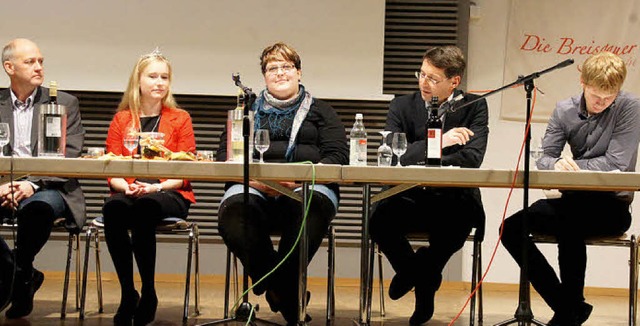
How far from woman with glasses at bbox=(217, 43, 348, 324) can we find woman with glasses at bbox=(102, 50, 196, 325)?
307 mm

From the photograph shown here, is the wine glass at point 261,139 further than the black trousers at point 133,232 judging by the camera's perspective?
No

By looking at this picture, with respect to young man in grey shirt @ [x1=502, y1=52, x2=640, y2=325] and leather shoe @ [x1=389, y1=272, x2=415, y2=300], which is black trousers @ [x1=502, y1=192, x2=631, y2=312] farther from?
leather shoe @ [x1=389, y1=272, x2=415, y2=300]

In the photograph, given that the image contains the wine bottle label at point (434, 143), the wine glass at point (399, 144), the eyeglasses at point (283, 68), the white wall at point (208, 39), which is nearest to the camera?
the wine bottle label at point (434, 143)

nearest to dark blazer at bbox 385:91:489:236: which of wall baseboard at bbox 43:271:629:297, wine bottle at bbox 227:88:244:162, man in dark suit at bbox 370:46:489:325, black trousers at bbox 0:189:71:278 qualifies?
man in dark suit at bbox 370:46:489:325

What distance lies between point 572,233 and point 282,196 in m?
1.34

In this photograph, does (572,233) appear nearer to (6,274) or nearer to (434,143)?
(434,143)

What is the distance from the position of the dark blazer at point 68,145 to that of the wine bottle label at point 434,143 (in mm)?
1807

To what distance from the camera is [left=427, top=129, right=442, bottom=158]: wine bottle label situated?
12.5 ft

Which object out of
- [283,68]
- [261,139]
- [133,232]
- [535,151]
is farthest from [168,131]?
[535,151]

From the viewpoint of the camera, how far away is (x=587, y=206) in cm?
426

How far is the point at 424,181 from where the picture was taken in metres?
3.60

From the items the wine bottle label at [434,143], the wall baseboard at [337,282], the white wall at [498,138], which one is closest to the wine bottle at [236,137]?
the wine bottle label at [434,143]

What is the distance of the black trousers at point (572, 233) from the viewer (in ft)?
13.9

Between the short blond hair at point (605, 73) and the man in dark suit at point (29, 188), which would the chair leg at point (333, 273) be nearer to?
the man in dark suit at point (29, 188)
